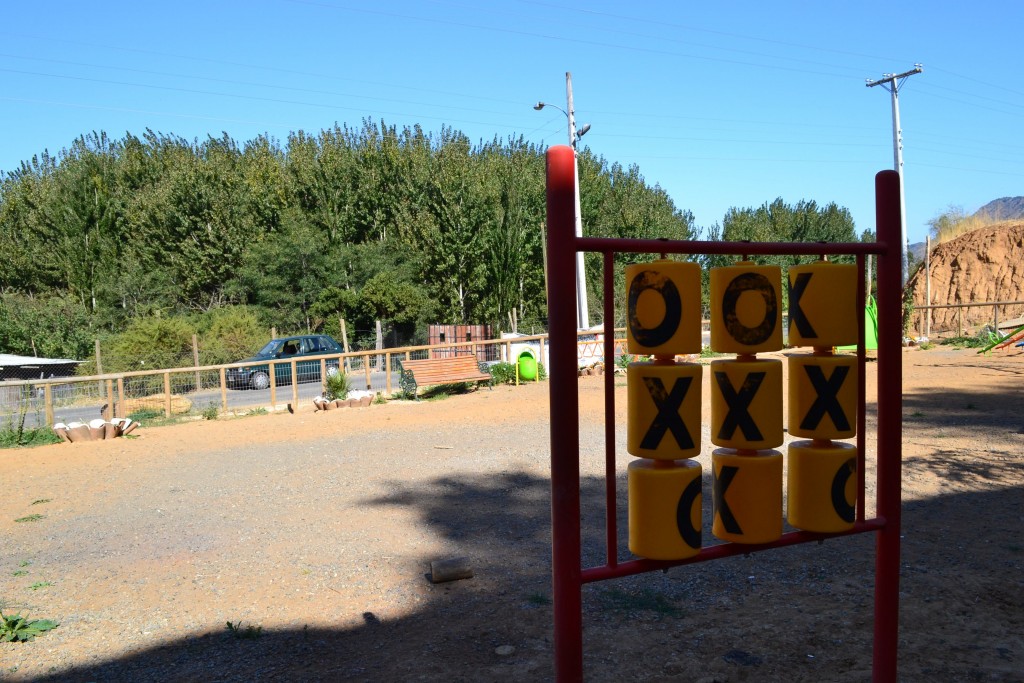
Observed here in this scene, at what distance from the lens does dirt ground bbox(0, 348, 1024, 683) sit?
4.16 metres

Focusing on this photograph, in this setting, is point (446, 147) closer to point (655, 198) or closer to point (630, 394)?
point (655, 198)

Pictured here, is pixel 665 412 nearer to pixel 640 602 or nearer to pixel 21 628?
pixel 640 602

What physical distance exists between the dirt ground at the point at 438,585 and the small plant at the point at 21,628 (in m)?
0.08

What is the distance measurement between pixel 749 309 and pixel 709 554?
851 millimetres

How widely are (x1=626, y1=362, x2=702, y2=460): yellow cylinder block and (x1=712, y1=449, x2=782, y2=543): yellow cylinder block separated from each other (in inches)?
10.8

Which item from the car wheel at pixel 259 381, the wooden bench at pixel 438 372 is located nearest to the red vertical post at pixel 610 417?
the wooden bench at pixel 438 372

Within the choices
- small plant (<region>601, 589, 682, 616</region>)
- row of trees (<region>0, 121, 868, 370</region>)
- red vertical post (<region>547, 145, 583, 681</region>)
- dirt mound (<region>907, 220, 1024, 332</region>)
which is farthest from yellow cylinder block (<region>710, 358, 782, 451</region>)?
dirt mound (<region>907, 220, 1024, 332</region>)

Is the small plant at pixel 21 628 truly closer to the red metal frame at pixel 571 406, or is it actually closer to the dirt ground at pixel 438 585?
the dirt ground at pixel 438 585

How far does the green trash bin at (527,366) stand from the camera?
67.4 ft

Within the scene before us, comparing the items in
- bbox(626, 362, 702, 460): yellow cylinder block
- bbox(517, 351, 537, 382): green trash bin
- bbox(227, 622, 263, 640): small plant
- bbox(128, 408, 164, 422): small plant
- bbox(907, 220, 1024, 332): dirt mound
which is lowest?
bbox(227, 622, 263, 640): small plant

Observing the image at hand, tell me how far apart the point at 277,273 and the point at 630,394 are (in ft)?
127

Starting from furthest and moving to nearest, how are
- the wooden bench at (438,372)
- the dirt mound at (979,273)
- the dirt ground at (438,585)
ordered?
the dirt mound at (979,273)
the wooden bench at (438,372)
the dirt ground at (438,585)

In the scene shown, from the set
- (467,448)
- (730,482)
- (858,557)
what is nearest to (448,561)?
(858,557)

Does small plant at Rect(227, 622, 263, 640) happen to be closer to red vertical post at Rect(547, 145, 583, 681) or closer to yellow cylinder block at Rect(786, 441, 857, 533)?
red vertical post at Rect(547, 145, 583, 681)
